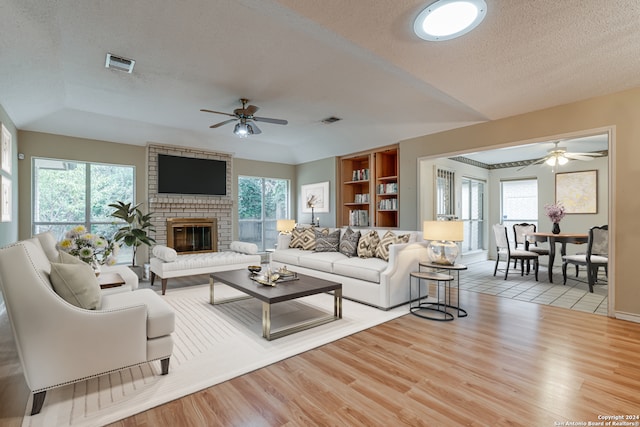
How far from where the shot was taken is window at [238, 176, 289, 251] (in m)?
7.30

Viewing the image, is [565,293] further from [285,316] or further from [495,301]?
[285,316]

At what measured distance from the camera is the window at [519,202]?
7.50m

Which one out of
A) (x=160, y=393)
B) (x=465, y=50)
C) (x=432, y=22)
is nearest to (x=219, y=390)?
(x=160, y=393)

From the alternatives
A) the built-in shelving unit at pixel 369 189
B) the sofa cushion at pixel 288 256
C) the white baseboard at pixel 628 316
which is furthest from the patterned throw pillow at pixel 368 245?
the white baseboard at pixel 628 316

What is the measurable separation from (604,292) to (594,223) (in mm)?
2710

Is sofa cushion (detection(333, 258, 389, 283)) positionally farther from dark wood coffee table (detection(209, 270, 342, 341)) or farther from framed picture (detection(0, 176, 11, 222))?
framed picture (detection(0, 176, 11, 222))

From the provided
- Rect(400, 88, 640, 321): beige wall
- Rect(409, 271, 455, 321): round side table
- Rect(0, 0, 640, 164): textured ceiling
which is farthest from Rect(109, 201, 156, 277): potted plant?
Rect(400, 88, 640, 321): beige wall

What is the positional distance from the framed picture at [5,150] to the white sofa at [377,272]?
13.3ft

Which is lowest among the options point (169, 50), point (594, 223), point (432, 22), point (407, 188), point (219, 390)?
point (219, 390)

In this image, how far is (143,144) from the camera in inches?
229

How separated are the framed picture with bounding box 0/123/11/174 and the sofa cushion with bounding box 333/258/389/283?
427 centimetres

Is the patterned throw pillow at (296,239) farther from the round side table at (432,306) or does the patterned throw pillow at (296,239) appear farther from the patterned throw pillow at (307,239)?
the round side table at (432,306)

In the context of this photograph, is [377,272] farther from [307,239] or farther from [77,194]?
[77,194]

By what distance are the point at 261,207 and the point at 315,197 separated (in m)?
1.40
